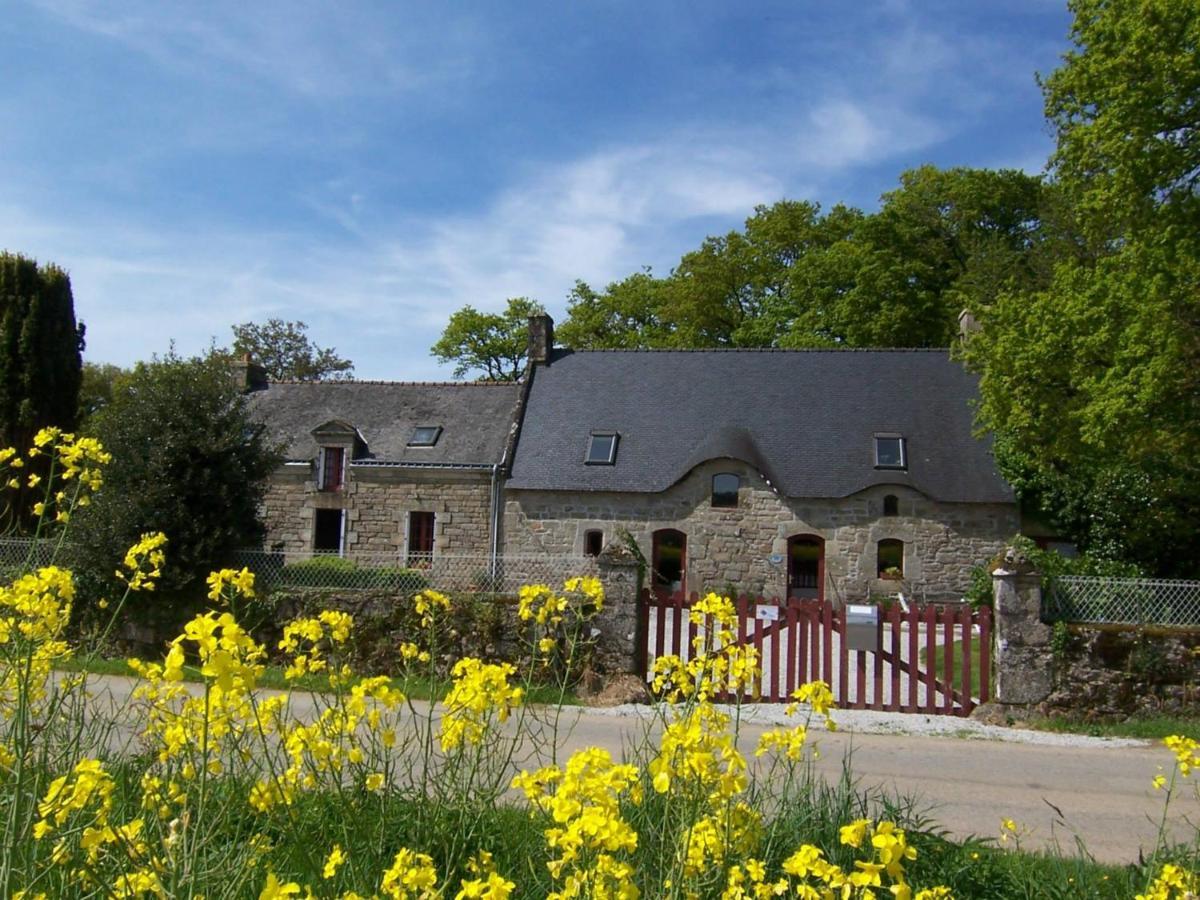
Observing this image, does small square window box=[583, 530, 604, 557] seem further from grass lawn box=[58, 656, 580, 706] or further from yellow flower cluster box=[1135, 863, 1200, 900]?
yellow flower cluster box=[1135, 863, 1200, 900]

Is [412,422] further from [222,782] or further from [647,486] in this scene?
[222,782]

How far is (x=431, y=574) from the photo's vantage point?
478 inches

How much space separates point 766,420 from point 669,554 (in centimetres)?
416

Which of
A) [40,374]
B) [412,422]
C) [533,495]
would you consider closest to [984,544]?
[533,495]

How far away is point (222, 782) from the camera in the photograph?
4.66 m

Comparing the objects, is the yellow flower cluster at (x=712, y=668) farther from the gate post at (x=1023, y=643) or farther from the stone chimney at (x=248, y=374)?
the stone chimney at (x=248, y=374)

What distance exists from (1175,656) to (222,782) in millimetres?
9179

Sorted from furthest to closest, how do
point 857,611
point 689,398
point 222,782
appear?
point 689,398
point 857,611
point 222,782

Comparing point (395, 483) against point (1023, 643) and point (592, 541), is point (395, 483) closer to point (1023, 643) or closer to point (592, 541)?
point (592, 541)

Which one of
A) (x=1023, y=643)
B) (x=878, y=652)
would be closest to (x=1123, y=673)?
(x=1023, y=643)

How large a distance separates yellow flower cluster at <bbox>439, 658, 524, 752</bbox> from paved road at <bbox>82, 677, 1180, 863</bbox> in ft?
5.86

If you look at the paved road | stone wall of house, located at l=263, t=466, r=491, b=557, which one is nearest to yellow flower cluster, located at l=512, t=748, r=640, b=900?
the paved road

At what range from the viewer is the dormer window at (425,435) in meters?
22.9

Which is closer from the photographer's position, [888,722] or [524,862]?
[524,862]
